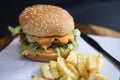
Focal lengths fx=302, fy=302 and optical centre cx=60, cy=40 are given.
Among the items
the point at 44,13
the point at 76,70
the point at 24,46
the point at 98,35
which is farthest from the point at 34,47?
the point at 98,35

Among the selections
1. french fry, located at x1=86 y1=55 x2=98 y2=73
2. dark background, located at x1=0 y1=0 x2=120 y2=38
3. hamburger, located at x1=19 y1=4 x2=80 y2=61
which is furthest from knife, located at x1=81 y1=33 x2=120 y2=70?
dark background, located at x1=0 y1=0 x2=120 y2=38

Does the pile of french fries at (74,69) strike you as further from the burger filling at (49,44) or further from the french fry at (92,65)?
the burger filling at (49,44)

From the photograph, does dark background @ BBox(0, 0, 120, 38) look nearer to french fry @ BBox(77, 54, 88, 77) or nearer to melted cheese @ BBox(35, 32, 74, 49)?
melted cheese @ BBox(35, 32, 74, 49)

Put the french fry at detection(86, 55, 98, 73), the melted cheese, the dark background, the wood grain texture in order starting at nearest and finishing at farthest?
the french fry at detection(86, 55, 98, 73), the melted cheese, the wood grain texture, the dark background

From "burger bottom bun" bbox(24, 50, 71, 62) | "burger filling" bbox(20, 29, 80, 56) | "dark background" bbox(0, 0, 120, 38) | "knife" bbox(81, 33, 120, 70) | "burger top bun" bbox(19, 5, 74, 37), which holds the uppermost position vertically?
"burger top bun" bbox(19, 5, 74, 37)

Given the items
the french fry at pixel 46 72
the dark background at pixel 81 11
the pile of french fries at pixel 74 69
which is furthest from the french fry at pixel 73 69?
the dark background at pixel 81 11

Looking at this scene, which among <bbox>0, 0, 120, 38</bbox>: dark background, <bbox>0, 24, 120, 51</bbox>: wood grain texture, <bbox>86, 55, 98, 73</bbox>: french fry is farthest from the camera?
<bbox>0, 0, 120, 38</bbox>: dark background

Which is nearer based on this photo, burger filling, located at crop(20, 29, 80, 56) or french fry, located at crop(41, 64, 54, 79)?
french fry, located at crop(41, 64, 54, 79)

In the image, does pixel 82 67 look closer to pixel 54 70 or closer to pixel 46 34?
pixel 54 70
